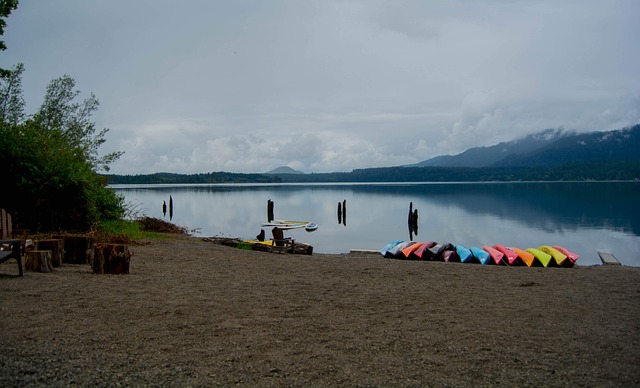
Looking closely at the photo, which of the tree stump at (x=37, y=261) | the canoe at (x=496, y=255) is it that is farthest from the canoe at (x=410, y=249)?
the tree stump at (x=37, y=261)

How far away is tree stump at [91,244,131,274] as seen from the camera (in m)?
10.5

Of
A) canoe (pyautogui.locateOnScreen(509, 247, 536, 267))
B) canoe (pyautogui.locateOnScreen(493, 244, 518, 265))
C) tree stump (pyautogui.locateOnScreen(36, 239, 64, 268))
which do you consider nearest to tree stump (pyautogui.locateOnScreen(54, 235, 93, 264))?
tree stump (pyautogui.locateOnScreen(36, 239, 64, 268))

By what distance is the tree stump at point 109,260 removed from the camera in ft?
34.6

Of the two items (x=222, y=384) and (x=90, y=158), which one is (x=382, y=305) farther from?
(x=90, y=158)

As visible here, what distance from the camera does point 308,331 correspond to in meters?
6.70

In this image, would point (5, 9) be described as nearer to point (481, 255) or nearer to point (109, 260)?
point (109, 260)

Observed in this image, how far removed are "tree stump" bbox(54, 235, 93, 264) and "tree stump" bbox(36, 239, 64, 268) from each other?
495 mm

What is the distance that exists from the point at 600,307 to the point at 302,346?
5249 millimetres

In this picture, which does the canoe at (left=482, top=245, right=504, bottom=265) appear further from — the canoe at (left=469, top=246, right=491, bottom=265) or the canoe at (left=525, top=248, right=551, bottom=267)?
the canoe at (left=525, top=248, right=551, bottom=267)

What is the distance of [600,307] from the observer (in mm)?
8562

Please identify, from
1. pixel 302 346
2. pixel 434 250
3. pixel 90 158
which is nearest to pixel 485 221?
pixel 434 250

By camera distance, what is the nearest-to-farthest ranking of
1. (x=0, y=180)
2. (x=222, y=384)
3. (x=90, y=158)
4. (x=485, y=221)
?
(x=222, y=384) → (x=0, y=180) → (x=90, y=158) → (x=485, y=221)

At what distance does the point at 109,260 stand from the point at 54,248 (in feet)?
4.91

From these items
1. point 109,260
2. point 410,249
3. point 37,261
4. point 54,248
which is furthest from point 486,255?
point 37,261
